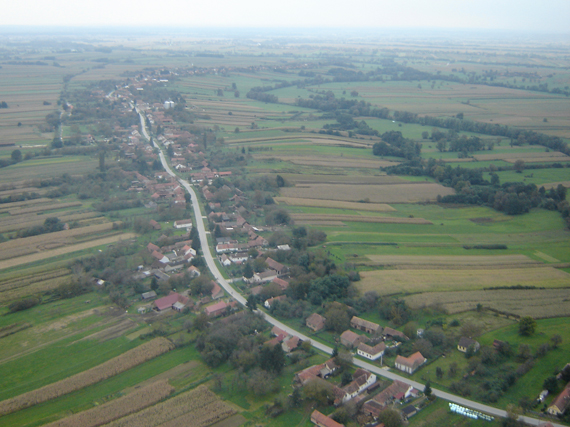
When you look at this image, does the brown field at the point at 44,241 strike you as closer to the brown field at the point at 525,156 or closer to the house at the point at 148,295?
the house at the point at 148,295

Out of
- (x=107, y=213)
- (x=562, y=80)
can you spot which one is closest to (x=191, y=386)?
(x=107, y=213)

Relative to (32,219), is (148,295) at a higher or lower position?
lower

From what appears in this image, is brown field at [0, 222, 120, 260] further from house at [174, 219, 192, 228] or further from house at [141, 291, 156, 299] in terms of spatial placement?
house at [141, 291, 156, 299]

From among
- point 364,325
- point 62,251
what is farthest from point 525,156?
point 62,251

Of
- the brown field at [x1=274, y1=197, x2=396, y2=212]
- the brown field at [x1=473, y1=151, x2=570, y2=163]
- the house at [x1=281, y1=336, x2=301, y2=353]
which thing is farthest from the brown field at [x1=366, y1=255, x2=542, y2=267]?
the brown field at [x1=473, y1=151, x2=570, y2=163]

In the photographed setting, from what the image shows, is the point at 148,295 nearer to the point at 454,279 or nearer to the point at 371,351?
the point at 371,351

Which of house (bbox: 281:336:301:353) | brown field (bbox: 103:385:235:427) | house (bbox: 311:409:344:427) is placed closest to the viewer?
house (bbox: 311:409:344:427)
